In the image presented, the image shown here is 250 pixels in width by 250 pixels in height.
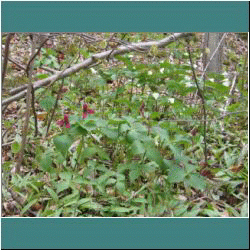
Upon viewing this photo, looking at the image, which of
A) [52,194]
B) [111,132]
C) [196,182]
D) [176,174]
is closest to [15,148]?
[52,194]

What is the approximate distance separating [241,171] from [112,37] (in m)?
1.06

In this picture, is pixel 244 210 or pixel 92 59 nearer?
pixel 244 210

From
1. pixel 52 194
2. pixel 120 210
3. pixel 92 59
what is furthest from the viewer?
pixel 92 59

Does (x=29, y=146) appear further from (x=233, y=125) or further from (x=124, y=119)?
(x=233, y=125)

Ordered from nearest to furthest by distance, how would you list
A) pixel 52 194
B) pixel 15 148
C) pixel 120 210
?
pixel 120 210 → pixel 52 194 → pixel 15 148

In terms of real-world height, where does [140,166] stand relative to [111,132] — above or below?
below

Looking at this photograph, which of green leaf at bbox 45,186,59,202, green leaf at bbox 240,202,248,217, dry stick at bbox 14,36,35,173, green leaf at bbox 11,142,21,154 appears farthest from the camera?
green leaf at bbox 11,142,21,154

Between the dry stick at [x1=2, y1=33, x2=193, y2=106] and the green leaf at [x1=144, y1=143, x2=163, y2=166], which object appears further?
the dry stick at [x1=2, y1=33, x2=193, y2=106]

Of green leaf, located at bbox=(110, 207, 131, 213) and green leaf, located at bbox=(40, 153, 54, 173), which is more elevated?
green leaf, located at bbox=(40, 153, 54, 173)

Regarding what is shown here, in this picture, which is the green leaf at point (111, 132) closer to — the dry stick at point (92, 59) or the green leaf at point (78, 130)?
the green leaf at point (78, 130)

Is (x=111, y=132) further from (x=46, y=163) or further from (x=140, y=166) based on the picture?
(x=46, y=163)

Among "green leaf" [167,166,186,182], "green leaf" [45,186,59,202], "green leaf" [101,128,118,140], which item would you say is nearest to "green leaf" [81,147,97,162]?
"green leaf" [101,128,118,140]

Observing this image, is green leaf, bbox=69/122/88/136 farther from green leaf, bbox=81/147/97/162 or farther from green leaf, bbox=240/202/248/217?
green leaf, bbox=240/202/248/217

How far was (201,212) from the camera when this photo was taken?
2.36 m
